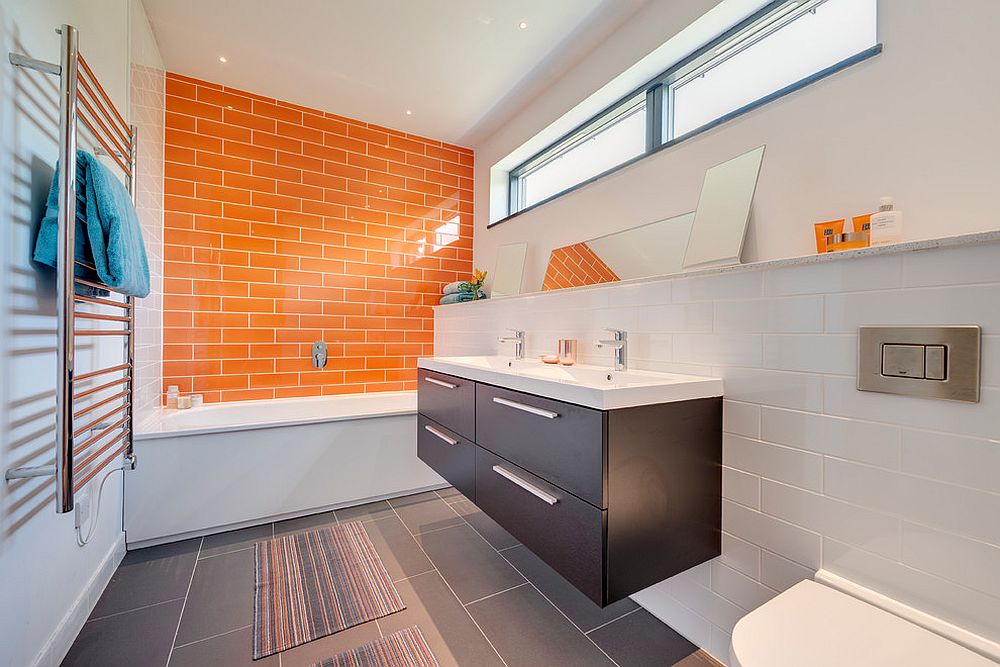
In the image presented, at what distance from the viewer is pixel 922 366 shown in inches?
39.5

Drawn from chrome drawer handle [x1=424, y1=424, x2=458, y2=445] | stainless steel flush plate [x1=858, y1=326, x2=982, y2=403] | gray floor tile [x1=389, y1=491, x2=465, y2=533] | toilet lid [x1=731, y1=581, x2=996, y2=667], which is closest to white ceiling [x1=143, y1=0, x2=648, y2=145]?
stainless steel flush plate [x1=858, y1=326, x2=982, y2=403]

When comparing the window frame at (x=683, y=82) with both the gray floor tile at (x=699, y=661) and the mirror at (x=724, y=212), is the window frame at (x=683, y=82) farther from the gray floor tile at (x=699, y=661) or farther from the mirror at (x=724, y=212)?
the gray floor tile at (x=699, y=661)

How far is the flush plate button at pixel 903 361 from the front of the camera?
3.31ft

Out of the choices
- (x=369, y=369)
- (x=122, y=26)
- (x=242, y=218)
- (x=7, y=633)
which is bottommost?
(x=7, y=633)

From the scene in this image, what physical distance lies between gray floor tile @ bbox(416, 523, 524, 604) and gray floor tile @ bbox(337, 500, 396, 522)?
14.7 inches

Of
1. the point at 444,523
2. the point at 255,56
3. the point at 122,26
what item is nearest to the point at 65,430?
the point at 444,523

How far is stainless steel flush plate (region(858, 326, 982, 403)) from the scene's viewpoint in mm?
938

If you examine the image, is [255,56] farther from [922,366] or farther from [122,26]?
[922,366]

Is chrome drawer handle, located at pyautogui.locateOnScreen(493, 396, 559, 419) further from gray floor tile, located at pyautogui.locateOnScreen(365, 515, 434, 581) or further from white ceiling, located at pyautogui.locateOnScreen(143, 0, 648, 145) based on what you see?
white ceiling, located at pyautogui.locateOnScreen(143, 0, 648, 145)

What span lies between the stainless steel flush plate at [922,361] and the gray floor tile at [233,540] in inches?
104

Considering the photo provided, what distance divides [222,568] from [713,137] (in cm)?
286

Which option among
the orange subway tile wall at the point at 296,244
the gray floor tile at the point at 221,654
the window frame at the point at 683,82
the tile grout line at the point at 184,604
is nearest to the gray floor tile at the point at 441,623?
the gray floor tile at the point at 221,654

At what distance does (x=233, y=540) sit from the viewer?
→ 7.44 ft

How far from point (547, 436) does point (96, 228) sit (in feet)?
5.07
